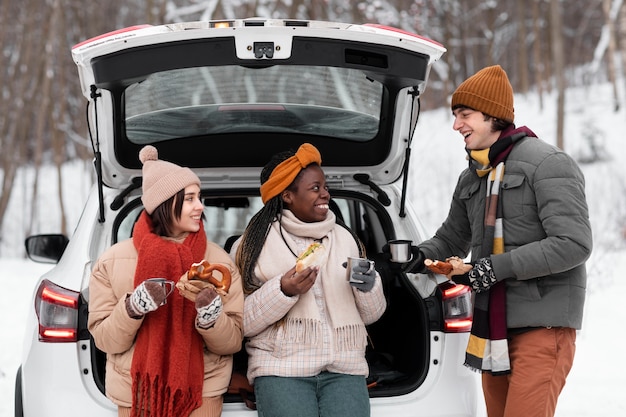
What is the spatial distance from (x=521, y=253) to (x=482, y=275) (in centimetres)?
15

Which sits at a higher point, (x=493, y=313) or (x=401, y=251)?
(x=401, y=251)

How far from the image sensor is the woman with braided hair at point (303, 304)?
2.59 meters

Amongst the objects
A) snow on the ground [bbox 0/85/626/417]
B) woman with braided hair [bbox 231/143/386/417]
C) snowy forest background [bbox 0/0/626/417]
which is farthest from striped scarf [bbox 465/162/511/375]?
snowy forest background [bbox 0/0/626/417]

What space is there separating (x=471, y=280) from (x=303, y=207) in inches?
27.1

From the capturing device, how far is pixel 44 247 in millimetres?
3584

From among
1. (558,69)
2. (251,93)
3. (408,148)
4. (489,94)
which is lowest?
(408,148)

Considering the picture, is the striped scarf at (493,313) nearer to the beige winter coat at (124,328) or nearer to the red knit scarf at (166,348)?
the beige winter coat at (124,328)

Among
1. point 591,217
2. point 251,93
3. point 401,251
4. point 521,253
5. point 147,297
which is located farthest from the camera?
point 591,217

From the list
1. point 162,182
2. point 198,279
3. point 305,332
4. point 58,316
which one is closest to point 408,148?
point 305,332

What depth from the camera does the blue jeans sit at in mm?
2545

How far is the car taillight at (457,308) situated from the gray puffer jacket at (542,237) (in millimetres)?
265

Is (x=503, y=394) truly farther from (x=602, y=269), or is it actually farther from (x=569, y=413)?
(x=602, y=269)

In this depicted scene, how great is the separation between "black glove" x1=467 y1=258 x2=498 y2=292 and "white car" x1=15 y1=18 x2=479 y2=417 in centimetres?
32

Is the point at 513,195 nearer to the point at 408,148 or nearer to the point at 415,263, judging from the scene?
the point at 415,263
